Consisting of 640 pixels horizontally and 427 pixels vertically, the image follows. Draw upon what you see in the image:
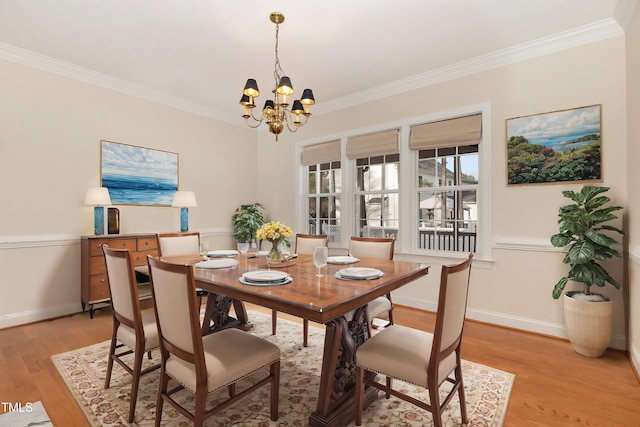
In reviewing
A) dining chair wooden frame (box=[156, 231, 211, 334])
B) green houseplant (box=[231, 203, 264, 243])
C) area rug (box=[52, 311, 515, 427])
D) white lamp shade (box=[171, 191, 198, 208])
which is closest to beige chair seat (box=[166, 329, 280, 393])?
area rug (box=[52, 311, 515, 427])

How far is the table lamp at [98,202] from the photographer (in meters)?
3.71

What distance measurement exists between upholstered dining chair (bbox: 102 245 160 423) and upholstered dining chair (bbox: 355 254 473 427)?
1.27 metres

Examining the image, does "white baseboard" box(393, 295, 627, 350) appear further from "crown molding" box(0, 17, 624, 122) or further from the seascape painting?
the seascape painting

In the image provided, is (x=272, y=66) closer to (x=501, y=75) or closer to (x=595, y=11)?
(x=501, y=75)

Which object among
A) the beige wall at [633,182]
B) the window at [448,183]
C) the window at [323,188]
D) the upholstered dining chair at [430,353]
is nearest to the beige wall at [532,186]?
the beige wall at [633,182]

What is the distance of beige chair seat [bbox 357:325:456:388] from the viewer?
1600 millimetres

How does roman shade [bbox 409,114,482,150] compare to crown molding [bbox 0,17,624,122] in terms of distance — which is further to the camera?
roman shade [bbox 409,114,482,150]

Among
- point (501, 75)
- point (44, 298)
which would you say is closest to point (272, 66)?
point (501, 75)

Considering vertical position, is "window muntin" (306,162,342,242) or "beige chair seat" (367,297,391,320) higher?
"window muntin" (306,162,342,242)

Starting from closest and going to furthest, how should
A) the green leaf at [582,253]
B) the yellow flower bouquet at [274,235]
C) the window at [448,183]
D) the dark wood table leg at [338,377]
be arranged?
1. the dark wood table leg at [338,377]
2. the yellow flower bouquet at [274,235]
3. the green leaf at [582,253]
4. the window at [448,183]

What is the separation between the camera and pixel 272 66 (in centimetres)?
373

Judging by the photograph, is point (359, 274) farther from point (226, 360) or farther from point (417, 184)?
point (417, 184)

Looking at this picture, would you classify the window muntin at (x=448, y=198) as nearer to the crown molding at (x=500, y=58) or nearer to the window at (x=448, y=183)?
Answer: the window at (x=448, y=183)

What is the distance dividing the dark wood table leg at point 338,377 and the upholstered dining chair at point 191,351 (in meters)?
0.29
